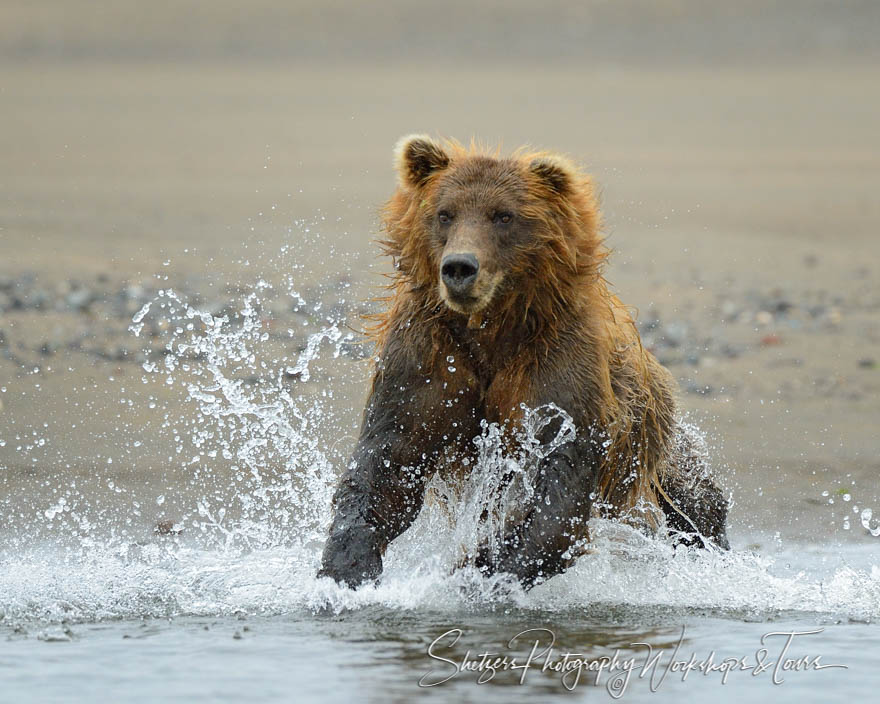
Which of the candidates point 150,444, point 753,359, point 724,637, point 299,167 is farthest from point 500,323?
point 299,167

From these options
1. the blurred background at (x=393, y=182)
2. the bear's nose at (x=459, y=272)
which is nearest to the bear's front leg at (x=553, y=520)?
the bear's nose at (x=459, y=272)

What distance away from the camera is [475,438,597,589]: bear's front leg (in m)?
6.23

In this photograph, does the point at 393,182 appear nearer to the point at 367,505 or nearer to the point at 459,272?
the point at 367,505

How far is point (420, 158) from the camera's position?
21.2ft

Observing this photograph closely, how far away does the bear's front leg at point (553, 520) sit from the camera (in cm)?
623

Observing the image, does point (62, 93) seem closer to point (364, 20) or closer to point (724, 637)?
point (364, 20)

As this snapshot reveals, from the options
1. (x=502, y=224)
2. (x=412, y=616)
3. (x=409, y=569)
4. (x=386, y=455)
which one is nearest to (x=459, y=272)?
(x=502, y=224)

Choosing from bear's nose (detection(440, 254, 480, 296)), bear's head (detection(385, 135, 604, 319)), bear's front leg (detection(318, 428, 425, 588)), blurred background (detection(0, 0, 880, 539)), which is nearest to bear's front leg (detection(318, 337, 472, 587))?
bear's front leg (detection(318, 428, 425, 588))

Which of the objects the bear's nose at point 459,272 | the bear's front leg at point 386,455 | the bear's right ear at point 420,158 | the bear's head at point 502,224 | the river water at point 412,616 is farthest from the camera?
the bear's right ear at point 420,158

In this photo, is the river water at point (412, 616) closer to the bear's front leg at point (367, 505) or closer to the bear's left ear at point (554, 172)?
the bear's front leg at point (367, 505)

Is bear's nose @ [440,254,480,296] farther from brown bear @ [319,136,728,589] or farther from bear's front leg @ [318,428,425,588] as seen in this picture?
bear's front leg @ [318,428,425,588]

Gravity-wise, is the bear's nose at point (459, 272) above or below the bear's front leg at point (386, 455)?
A: above

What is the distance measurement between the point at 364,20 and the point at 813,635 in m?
27.3

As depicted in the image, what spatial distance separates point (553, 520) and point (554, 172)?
1.47 m
